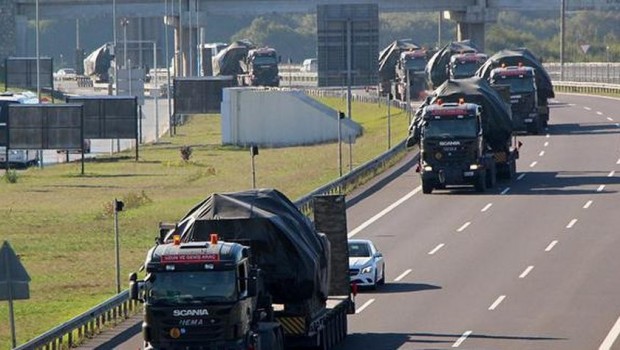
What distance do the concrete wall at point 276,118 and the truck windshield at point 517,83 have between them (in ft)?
54.9

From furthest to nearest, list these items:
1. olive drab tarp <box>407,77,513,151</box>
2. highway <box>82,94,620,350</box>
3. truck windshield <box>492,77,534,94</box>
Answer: truck windshield <box>492,77,534,94</box> < olive drab tarp <box>407,77,513,151</box> < highway <box>82,94,620,350</box>

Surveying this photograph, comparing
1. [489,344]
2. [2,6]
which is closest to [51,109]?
[489,344]

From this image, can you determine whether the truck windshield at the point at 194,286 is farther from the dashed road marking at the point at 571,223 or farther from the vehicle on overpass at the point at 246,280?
the dashed road marking at the point at 571,223

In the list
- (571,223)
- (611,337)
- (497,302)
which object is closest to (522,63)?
(571,223)

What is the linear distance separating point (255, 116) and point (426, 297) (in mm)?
62342

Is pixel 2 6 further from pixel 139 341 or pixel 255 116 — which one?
pixel 139 341

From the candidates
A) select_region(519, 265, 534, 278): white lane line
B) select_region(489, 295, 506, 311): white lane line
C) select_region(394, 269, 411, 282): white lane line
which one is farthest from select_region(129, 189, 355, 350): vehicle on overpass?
select_region(519, 265, 534, 278): white lane line

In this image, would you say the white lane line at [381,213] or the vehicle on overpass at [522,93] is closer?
the white lane line at [381,213]

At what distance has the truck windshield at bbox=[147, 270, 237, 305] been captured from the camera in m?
29.2

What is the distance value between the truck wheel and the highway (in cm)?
40

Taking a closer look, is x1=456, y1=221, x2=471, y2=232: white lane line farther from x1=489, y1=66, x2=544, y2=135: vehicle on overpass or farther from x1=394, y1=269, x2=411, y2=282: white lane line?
x1=489, y1=66, x2=544, y2=135: vehicle on overpass


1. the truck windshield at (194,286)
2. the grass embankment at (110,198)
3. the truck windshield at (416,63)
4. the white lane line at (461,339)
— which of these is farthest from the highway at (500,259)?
the truck windshield at (416,63)

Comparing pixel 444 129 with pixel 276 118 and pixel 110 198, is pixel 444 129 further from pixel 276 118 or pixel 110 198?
pixel 276 118

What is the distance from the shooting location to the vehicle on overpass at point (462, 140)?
6206 cm
